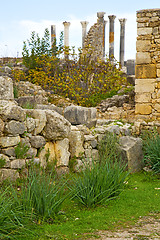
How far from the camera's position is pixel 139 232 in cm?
475

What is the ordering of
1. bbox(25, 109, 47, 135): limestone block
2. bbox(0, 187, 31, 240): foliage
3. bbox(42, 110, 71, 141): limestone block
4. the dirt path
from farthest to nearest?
1. bbox(42, 110, 71, 141): limestone block
2. bbox(25, 109, 47, 135): limestone block
3. the dirt path
4. bbox(0, 187, 31, 240): foliage

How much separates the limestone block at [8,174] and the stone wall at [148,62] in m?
5.96

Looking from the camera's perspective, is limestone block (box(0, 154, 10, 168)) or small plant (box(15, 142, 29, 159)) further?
small plant (box(15, 142, 29, 159))

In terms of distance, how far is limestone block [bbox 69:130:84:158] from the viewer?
822 centimetres

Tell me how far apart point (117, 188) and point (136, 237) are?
1802mm

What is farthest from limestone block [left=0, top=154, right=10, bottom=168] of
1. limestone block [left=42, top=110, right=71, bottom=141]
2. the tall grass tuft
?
the tall grass tuft

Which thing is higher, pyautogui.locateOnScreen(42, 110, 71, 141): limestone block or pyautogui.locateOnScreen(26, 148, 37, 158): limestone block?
pyautogui.locateOnScreen(42, 110, 71, 141): limestone block

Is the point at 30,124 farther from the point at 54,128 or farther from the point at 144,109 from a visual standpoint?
the point at 144,109

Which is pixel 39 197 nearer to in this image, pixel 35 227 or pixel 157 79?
pixel 35 227

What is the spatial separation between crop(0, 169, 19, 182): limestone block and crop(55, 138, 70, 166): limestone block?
4.01 feet

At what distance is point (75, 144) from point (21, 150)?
5.66 ft

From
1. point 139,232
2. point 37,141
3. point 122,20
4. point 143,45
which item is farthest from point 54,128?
point 122,20

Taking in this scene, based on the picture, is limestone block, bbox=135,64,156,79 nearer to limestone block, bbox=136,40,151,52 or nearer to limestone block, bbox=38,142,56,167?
limestone block, bbox=136,40,151,52

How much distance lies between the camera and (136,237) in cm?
454
